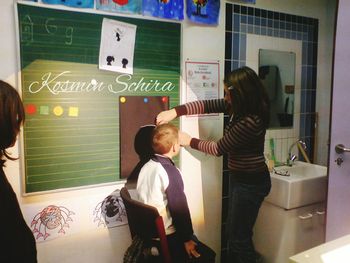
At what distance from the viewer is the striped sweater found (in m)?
1.82

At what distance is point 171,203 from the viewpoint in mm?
1801

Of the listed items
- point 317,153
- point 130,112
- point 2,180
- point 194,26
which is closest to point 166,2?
point 194,26

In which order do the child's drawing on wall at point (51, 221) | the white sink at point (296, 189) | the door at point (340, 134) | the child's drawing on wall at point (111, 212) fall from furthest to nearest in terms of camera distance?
the white sink at point (296, 189), the door at point (340, 134), the child's drawing on wall at point (111, 212), the child's drawing on wall at point (51, 221)

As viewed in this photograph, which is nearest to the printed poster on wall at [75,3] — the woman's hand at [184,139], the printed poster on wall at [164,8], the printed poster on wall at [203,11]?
the printed poster on wall at [164,8]

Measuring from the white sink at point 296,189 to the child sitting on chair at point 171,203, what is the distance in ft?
2.30

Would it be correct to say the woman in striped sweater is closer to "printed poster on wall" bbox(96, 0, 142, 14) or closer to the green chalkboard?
the green chalkboard

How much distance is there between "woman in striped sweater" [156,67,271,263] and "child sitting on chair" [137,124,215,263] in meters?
0.25

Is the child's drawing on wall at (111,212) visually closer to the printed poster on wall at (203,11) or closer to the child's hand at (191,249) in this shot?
the child's hand at (191,249)

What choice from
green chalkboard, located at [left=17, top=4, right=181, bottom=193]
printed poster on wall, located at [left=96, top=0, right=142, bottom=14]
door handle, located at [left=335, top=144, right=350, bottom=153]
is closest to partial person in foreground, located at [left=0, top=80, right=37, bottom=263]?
green chalkboard, located at [left=17, top=4, right=181, bottom=193]

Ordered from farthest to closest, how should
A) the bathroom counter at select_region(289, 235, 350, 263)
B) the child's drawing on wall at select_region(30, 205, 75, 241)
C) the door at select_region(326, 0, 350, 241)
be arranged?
the door at select_region(326, 0, 350, 241) → the child's drawing on wall at select_region(30, 205, 75, 241) → the bathroom counter at select_region(289, 235, 350, 263)

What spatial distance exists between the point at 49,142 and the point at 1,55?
480mm

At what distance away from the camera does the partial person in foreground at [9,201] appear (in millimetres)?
1145

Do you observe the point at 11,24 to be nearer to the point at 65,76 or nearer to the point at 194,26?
the point at 65,76

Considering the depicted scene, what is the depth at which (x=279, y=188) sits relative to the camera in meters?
2.30
